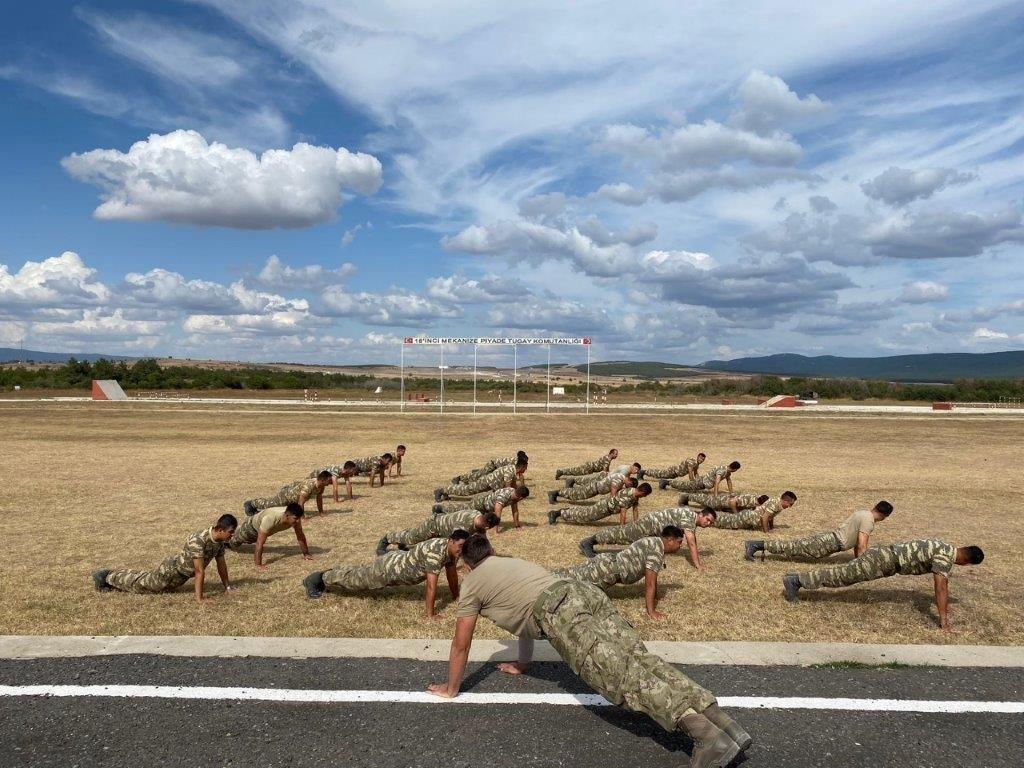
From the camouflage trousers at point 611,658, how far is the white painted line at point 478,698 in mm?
668

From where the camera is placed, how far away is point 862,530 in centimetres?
1012

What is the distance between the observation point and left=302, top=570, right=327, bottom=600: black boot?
8.61m

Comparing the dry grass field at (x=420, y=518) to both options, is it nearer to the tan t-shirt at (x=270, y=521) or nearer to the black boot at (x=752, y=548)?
the black boot at (x=752, y=548)

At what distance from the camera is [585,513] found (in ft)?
43.4

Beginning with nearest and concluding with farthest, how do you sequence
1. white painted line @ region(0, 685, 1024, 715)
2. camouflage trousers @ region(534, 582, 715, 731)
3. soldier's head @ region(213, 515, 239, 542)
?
1. camouflage trousers @ region(534, 582, 715, 731)
2. white painted line @ region(0, 685, 1024, 715)
3. soldier's head @ region(213, 515, 239, 542)

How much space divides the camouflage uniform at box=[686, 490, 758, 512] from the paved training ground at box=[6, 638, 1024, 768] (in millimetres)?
7320

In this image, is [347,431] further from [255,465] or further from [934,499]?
[934,499]

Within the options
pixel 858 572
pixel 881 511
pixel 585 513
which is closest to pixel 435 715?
pixel 858 572

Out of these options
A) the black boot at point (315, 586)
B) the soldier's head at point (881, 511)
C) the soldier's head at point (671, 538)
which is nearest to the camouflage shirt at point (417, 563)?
the black boot at point (315, 586)

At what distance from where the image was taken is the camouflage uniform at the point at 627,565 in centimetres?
805

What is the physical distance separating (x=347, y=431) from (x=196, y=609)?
28.7 m

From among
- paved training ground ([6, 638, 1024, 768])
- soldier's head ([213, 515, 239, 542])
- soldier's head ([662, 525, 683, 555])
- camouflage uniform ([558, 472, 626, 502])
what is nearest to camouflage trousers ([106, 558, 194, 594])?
soldier's head ([213, 515, 239, 542])

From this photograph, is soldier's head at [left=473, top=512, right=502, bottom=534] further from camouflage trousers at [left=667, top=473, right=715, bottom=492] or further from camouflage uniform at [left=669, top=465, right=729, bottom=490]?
camouflage trousers at [left=667, top=473, right=715, bottom=492]

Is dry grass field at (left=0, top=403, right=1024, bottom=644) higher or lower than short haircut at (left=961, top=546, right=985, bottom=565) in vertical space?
lower
